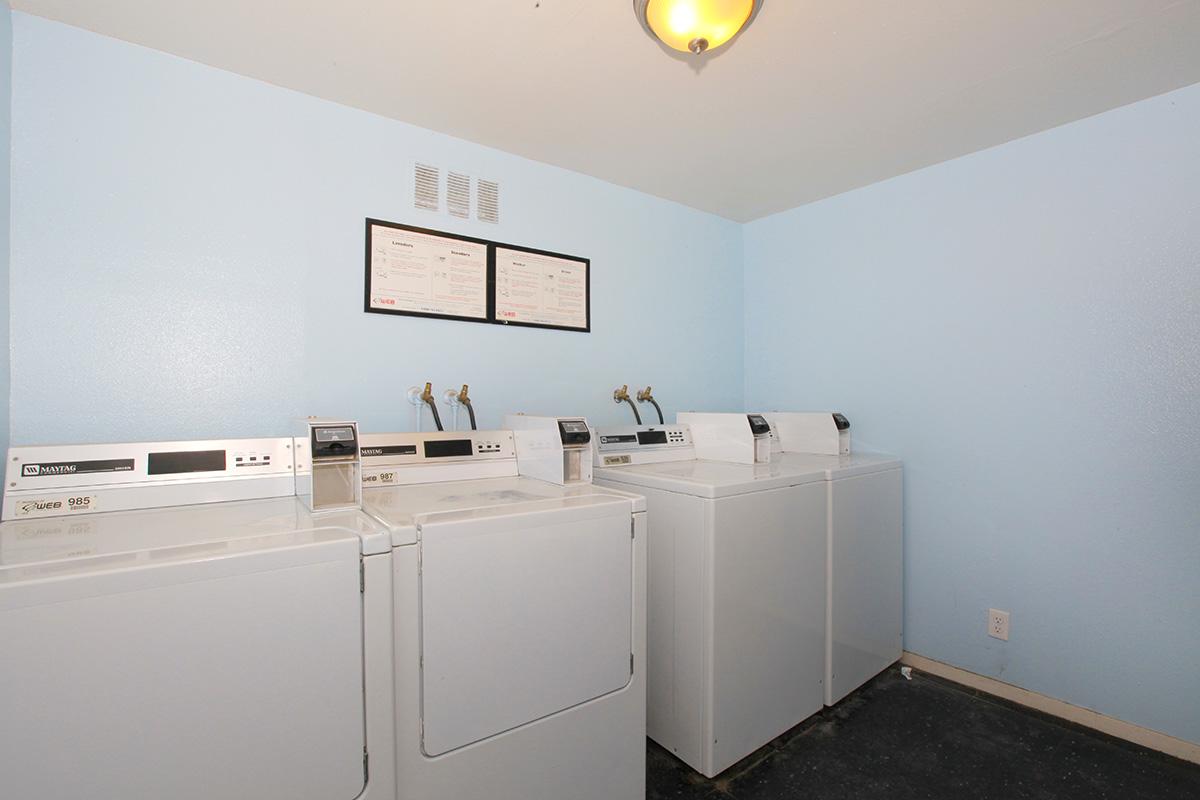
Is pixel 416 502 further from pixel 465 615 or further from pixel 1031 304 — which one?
pixel 1031 304

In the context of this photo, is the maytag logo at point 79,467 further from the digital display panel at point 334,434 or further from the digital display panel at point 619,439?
the digital display panel at point 619,439

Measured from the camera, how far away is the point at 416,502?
4.83ft

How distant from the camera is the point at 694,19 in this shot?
1407mm

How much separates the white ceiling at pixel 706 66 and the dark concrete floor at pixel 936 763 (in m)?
2.38

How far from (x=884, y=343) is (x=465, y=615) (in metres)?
2.42

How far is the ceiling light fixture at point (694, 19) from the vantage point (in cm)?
137

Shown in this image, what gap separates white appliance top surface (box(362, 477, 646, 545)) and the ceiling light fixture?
1305 mm

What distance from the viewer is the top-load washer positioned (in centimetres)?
213

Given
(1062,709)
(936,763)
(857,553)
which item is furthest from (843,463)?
(1062,709)

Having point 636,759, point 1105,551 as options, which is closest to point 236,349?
point 636,759

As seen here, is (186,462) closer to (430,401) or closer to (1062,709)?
(430,401)

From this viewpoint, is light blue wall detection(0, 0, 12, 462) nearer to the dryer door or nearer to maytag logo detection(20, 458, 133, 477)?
maytag logo detection(20, 458, 133, 477)

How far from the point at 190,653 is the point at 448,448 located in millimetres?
1000

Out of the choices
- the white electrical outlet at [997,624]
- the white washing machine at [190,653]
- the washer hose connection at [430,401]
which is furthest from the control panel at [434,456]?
the white electrical outlet at [997,624]
